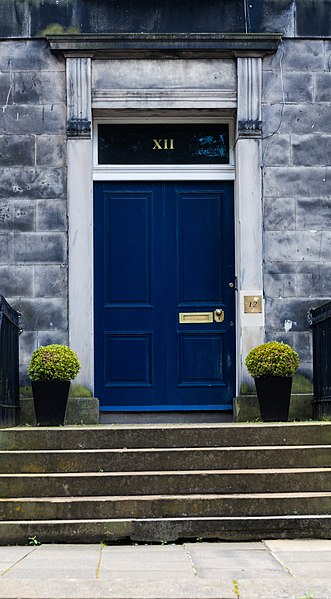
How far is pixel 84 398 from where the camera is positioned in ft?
30.8

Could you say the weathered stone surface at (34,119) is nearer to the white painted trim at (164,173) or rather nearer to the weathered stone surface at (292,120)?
the white painted trim at (164,173)

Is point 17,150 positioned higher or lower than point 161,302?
higher

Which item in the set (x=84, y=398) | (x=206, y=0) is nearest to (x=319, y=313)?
(x=84, y=398)

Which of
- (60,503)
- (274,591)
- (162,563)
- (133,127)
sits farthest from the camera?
(133,127)

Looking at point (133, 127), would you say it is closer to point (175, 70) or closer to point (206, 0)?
point (175, 70)

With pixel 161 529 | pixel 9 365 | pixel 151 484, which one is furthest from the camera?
pixel 9 365

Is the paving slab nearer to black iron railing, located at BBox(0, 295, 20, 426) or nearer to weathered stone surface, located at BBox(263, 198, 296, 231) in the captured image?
black iron railing, located at BBox(0, 295, 20, 426)

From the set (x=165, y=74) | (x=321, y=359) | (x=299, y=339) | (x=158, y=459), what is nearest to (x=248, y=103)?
(x=165, y=74)

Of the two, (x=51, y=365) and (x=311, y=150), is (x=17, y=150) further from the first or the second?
(x=311, y=150)

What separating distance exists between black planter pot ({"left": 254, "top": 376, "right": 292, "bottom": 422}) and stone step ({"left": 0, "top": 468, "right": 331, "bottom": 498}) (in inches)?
56.9

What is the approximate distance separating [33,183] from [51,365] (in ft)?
6.19

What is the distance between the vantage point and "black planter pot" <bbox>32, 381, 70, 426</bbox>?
875 centimetres

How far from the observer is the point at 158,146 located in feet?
32.8

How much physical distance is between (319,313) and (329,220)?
3.05 ft
